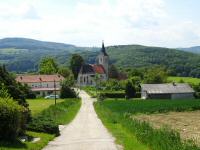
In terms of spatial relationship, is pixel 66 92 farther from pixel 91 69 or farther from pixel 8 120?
pixel 8 120

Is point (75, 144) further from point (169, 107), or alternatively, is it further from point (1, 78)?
point (169, 107)

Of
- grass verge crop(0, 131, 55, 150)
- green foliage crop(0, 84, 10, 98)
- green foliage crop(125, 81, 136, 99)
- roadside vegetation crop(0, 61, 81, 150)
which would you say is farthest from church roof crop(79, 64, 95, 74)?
grass verge crop(0, 131, 55, 150)

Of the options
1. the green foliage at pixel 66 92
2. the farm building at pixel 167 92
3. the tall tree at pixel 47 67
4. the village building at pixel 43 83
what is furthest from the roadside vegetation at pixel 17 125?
the tall tree at pixel 47 67

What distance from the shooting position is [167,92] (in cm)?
12244

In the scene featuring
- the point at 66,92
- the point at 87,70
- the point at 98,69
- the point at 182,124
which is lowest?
the point at 66,92

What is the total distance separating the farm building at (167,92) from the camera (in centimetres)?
12224

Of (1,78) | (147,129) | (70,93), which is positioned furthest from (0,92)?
(70,93)

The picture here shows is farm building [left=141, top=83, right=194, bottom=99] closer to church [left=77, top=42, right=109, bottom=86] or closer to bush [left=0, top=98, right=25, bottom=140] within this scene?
church [left=77, top=42, right=109, bottom=86]

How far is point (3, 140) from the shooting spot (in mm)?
25344

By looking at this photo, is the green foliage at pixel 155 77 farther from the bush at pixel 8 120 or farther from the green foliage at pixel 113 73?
the bush at pixel 8 120

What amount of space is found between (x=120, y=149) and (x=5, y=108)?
6.32 m

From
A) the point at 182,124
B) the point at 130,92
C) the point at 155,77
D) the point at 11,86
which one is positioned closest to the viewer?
the point at 11,86

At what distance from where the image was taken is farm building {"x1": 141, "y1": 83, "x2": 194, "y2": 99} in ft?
401

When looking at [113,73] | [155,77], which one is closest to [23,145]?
[155,77]
